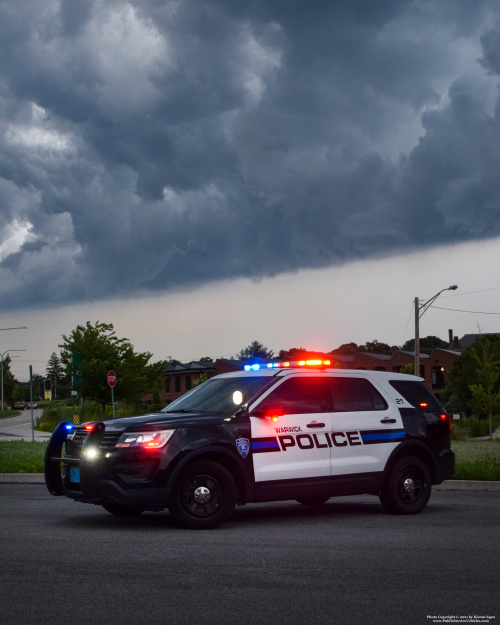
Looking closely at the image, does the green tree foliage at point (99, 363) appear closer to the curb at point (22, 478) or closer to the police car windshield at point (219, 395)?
the curb at point (22, 478)

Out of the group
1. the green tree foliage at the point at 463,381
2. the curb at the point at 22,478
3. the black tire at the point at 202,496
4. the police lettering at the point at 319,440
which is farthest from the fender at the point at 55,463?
the green tree foliage at the point at 463,381

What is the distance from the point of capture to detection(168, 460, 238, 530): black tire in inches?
319

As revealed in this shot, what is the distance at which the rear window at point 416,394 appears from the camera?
33.2 ft

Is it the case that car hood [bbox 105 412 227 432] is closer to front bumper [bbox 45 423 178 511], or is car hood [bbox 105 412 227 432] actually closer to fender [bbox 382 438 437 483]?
front bumper [bbox 45 423 178 511]

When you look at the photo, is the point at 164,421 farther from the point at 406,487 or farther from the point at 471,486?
the point at 471,486

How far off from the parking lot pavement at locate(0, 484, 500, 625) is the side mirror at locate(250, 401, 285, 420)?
4.04ft

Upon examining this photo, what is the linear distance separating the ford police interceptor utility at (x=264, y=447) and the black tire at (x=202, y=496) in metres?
0.01

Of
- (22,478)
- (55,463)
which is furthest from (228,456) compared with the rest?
(22,478)

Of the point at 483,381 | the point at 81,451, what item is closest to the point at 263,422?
the point at 81,451

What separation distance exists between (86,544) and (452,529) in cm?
395

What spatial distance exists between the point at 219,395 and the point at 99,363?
103ft

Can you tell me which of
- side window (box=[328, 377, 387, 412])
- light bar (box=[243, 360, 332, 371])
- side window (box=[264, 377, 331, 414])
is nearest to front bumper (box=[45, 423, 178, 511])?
side window (box=[264, 377, 331, 414])

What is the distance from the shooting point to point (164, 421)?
8.26 m

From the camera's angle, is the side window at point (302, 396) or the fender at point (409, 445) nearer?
the side window at point (302, 396)
